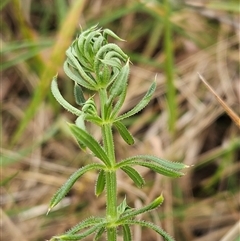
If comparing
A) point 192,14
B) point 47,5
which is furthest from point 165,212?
point 47,5

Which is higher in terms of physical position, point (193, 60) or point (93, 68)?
point (193, 60)

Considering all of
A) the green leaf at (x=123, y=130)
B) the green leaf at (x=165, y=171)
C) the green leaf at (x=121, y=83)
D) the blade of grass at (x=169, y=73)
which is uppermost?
the blade of grass at (x=169, y=73)

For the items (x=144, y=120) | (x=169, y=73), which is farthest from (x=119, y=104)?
(x=144, y=120)

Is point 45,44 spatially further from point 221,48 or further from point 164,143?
point 221,48

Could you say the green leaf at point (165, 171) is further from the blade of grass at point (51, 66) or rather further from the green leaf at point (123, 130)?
the blade of grass at point (51, 66)

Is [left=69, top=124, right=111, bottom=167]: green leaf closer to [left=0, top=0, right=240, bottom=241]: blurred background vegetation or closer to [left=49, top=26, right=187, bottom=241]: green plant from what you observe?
[left=49, top=26, right=187, bottom=241]: green plant

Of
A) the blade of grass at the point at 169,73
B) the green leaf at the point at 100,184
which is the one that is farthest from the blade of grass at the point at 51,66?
the green leaf at the point at 100,184
